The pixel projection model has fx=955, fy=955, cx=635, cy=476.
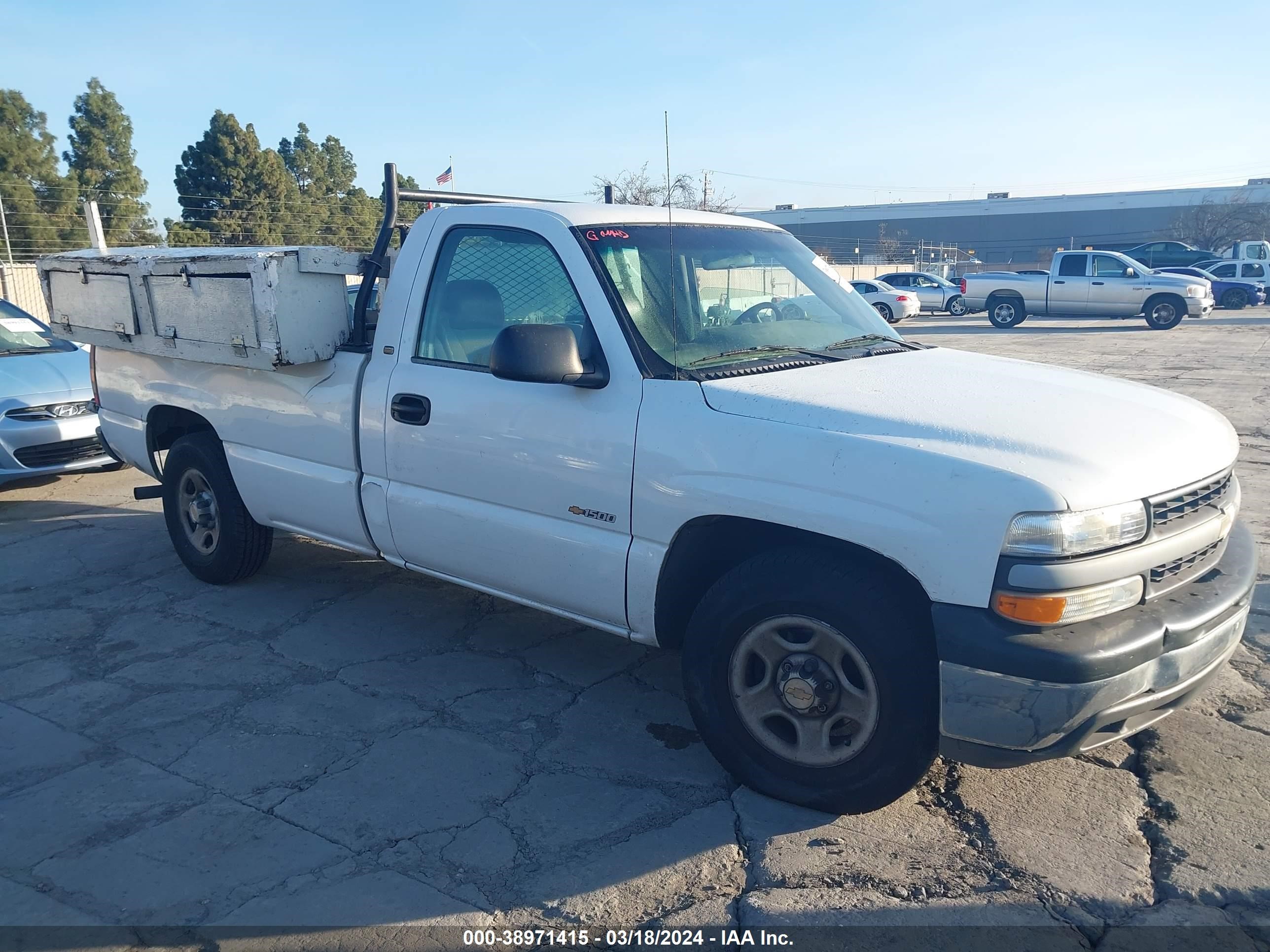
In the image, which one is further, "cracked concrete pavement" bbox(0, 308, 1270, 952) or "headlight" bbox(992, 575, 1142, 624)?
"cracked concrete pavement" bbox(0, 308, 1270, 952)

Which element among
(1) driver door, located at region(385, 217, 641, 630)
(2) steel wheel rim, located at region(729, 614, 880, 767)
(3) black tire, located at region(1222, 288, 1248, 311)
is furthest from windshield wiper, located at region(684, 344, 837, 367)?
(3) black tire, located at region(1222, 288, 1248, 311)

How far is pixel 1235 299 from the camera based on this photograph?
31422 millimetres

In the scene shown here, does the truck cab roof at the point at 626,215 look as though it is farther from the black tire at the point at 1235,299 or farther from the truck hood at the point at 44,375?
the black tire at the point at 1235,299

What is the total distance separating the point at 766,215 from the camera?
74125mm

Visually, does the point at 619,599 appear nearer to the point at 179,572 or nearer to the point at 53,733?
the point at 53,733

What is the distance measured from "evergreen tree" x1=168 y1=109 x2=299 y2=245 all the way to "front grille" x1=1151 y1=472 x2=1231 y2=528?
28815 millimetres

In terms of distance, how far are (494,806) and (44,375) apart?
21.5 feet

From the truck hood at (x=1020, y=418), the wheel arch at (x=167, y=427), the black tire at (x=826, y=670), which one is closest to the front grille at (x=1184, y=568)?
the truck hood at (x=1020, y=418)

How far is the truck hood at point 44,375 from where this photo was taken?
7.49 meters

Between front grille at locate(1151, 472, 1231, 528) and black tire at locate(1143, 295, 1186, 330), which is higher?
front grille at locate(1151, 472, 1231, 528)

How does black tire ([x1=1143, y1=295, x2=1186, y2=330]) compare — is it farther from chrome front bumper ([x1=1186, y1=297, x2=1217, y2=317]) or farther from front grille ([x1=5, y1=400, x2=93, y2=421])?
front grille ([x1=5, y1=400, x2=93, y2=421])

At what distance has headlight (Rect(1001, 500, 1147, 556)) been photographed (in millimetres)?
2586

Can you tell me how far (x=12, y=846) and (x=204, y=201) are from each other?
32532 millimetres

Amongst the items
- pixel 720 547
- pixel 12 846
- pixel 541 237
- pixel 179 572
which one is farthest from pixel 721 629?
pixel 179 572
